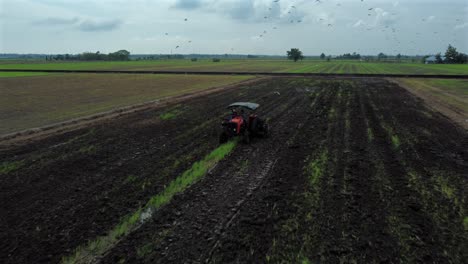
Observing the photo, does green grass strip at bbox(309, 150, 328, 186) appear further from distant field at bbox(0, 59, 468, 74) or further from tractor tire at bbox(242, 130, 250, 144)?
distant field at bbox(0, 59, 468, 74)

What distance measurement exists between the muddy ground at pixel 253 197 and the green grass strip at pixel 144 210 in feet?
0.63

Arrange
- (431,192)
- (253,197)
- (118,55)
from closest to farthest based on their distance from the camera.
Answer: (253,197) < (431,192) < (118,55)

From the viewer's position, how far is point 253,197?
25.6ft

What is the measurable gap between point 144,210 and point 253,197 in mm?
2726

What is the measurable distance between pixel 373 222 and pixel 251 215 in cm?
265

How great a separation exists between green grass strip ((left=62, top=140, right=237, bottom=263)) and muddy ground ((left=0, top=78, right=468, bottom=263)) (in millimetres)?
193

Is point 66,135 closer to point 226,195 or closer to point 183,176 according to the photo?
point 183,176

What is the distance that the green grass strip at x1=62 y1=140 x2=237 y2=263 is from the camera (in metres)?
5.63

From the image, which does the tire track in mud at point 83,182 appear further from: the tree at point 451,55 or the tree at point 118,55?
the tree at point 118,55

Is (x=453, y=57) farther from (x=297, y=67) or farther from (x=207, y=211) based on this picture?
(x=207, y=211)

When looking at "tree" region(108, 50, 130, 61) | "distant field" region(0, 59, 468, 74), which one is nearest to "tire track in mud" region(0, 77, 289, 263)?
"distant field" region(0, 59, 468, 74)

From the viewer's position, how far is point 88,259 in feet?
17.9

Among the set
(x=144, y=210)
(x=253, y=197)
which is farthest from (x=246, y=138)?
(x=144, y=210)

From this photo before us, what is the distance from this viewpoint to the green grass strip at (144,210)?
5629 millimetres
